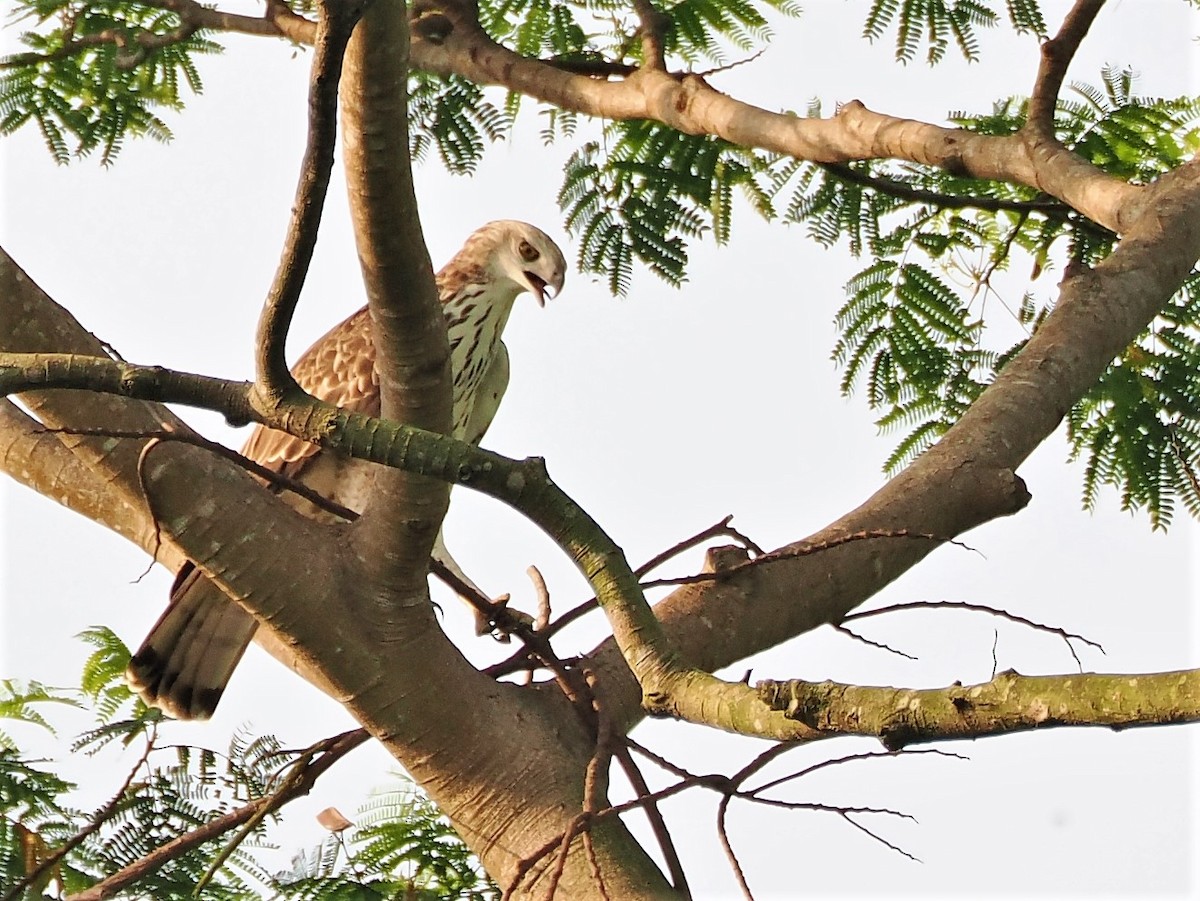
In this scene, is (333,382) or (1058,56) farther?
(333,382)

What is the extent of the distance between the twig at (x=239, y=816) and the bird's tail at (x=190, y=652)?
815 millimetres

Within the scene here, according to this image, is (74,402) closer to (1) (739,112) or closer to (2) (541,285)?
(1) (739,112)

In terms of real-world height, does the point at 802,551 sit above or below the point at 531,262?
below

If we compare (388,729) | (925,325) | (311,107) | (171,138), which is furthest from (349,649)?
(171,138)

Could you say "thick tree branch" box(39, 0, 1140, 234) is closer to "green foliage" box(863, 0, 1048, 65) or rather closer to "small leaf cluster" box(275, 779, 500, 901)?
"green foliage" box(863, 0, 1048, 65)

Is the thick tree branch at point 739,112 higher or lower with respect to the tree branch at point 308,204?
higher

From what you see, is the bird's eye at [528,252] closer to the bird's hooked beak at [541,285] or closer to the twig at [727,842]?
the bird's hooked beak at [541,285]

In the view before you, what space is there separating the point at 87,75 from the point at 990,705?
3740 millimetres

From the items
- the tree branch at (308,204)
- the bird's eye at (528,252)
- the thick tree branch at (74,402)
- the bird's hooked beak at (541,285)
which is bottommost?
the tree branch at (308,204)

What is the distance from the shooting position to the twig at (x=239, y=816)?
2717mm

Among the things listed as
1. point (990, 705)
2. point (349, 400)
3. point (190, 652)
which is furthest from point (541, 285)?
point (990, 705)

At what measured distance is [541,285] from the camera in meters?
4.64

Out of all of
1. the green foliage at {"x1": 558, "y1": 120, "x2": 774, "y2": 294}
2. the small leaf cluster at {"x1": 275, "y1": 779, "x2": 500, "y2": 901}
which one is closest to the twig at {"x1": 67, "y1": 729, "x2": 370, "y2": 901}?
the small leaf cluster at {"x1": 275, "y1": 779, "x2": 500, "y2": 901}

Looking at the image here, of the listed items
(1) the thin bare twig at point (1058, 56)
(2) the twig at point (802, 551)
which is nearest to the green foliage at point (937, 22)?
(1) the thin bare twig at point (1058, 56)
